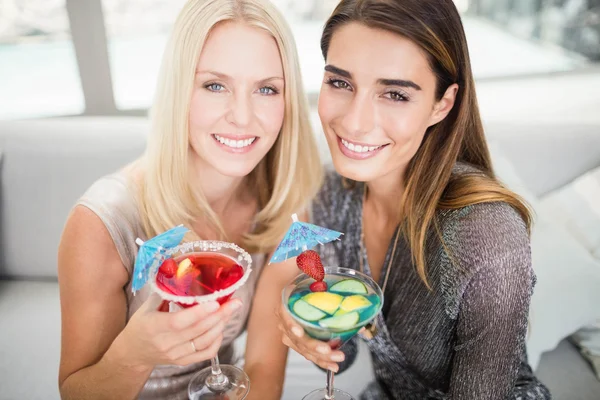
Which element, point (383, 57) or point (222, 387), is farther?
point (222, 387)

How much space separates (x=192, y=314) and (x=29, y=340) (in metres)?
1.44

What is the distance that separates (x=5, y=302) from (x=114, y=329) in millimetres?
1118

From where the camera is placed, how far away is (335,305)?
117 cm

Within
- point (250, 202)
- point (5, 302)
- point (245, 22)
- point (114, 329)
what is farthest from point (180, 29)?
point (5, 302)

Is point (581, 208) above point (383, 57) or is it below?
below

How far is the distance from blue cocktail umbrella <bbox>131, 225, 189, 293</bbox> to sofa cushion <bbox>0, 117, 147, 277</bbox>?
134 centimetres

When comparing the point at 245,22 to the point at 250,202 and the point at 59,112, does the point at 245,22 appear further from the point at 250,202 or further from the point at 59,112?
the point at 59,112

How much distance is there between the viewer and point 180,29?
1.41 m

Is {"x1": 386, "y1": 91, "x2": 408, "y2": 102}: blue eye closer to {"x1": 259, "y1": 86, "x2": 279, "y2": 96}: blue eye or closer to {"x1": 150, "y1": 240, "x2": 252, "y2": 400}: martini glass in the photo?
{"x1": 259, "y1": 86, "x2": 279, "y2": 96}: blue eye

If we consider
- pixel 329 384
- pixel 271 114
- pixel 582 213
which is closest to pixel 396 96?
pixel 271 114

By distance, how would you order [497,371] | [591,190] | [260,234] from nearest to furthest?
[497,371] → [260,234] → [591,190]

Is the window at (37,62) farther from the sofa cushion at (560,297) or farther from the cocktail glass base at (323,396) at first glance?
the sofa cushion at (560,297)

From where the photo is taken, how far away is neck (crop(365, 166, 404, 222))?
1.66 m

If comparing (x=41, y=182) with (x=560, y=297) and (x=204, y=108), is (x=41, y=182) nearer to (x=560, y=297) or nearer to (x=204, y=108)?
(x=204, y=108)
